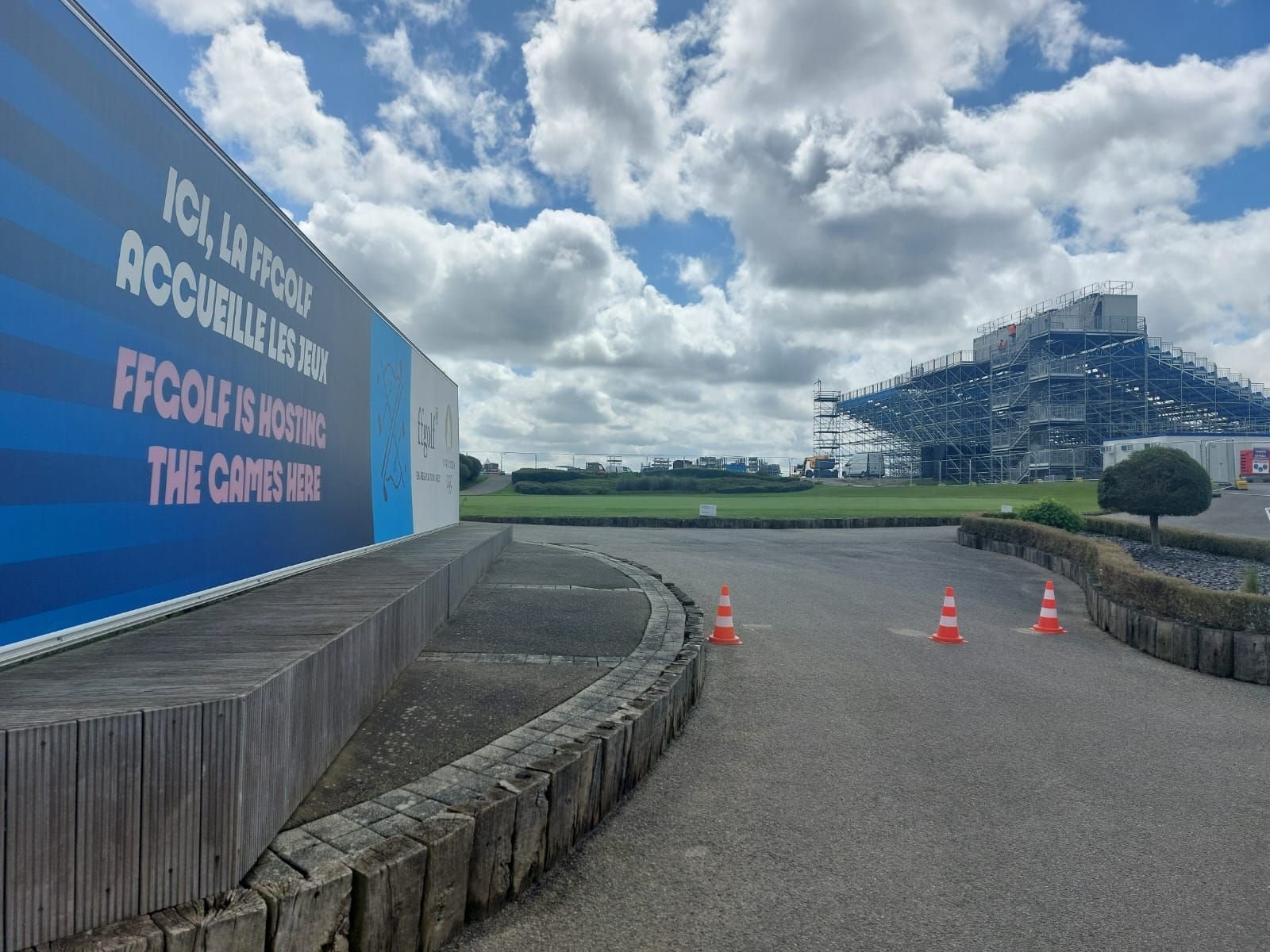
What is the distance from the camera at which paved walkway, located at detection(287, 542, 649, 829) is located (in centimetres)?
382

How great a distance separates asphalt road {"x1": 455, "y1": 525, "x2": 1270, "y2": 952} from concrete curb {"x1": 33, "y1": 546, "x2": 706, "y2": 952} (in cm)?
16

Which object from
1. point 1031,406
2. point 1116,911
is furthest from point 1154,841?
point 1031,406

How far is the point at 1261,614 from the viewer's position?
7918 mm

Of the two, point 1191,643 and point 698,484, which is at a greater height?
point 698,484

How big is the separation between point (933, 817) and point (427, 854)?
2.81m

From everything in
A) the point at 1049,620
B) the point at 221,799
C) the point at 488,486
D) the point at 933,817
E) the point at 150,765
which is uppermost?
the point at 488,486

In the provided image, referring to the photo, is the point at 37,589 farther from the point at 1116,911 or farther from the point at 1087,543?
the point at 1087,543

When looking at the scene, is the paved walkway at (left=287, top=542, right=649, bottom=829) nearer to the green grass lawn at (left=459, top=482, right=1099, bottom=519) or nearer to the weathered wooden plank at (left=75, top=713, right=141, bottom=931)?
the weathered wooden plank at (left=75, top=713, right=141, bottom=931)

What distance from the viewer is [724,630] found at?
8875 millimetres

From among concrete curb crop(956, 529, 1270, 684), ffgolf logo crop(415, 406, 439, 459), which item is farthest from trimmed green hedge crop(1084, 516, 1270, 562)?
ffgolf logo crop(415, 406, 439, 459)

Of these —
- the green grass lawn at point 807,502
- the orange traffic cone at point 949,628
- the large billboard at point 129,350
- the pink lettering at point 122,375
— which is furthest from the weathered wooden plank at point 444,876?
the green grass lawn at point 807,502

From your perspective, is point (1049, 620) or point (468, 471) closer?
point (1049, 620)

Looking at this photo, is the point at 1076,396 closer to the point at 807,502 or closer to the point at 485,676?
the point at 807,502

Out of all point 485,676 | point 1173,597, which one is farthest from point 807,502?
point 485,676
